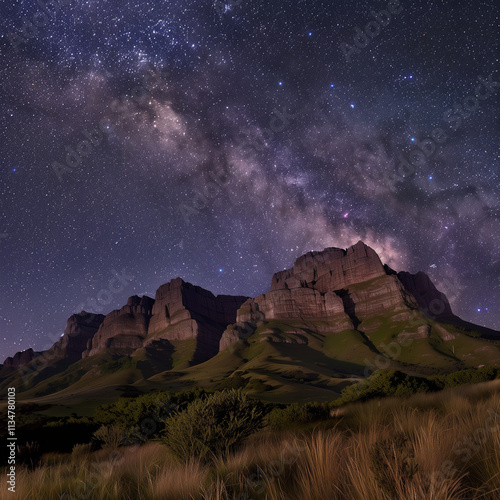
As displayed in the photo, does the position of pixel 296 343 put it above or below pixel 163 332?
below

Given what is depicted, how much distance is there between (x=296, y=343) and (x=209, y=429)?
124 metres

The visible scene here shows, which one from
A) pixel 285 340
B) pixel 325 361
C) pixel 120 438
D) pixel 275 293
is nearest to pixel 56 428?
pixel 120 438

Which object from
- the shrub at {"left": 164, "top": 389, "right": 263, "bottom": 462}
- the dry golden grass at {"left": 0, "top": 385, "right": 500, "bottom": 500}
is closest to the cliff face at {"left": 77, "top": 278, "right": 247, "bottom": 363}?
the shrub at {"left": 164, "top": 389, "right": 263, "bottom": 462}

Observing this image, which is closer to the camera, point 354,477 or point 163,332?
point 354,477

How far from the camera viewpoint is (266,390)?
58.0 m

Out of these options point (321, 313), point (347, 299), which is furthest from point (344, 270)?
point (321, 313)

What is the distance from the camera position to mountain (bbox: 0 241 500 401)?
83062 millimetres

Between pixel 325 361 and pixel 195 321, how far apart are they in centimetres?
8407

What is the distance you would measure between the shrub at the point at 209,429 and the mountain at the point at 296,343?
158 feet

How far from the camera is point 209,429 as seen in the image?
743 cm

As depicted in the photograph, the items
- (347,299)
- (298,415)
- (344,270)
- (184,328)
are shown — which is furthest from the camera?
(344,270)

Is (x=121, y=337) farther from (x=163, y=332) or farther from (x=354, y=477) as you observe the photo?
(x=354, y=477)

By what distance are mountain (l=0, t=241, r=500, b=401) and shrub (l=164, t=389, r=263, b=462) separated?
48.1m

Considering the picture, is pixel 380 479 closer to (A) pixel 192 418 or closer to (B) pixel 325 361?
(A) pixel 192 418
